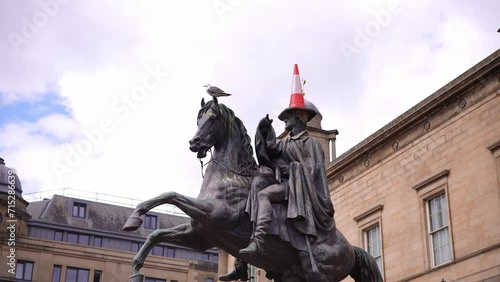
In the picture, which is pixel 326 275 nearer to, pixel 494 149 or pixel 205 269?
pixel 494 149

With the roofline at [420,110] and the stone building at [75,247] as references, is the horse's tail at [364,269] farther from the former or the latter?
the stone building at [75,247]

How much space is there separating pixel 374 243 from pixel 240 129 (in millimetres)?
20918

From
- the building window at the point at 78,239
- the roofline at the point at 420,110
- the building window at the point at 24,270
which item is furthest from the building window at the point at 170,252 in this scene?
the roofline at the point at 420,110

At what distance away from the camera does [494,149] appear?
2297cm

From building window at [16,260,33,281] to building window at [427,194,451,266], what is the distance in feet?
108

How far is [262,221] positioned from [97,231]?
1967 inches

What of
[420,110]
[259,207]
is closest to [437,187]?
[420,110]

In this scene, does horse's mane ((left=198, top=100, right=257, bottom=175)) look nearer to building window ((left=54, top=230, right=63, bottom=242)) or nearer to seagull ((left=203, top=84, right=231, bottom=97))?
seagull ((left=203, top=84, right=231, bottom=97))

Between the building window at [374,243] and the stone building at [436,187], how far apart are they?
0.04 meters

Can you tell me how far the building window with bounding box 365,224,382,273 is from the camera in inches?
1089

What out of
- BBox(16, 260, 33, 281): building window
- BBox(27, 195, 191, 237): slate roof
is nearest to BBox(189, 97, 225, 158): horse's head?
BBox(16, 260, 33, 281): building window

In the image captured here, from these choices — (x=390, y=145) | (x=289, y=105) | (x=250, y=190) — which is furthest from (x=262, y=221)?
(x=390, y=145)

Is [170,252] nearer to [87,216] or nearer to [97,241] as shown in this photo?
[97,241]

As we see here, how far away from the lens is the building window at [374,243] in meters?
27.7
